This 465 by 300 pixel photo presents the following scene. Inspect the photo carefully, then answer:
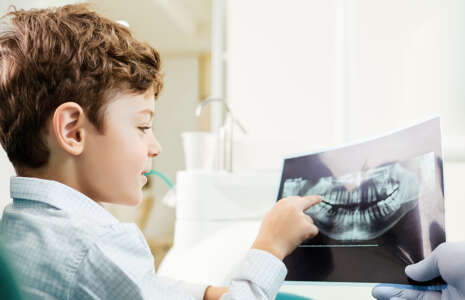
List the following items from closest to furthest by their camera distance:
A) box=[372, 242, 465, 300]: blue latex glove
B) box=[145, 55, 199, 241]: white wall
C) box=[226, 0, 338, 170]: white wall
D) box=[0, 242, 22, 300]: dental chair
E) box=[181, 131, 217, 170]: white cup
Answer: box=[0, 242, 22, 300]: dental chair
box=[372, 242, 465, 300]: blue latex glove
box=[181, 131, 217, 170]: white cup
box=[226, 0, 338, 170]: white wall
box=[145, 55, 199, 241]: white wall

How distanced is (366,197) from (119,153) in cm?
36

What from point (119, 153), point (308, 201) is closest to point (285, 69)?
point (308, 201)

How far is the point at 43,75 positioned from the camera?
45 centimetres

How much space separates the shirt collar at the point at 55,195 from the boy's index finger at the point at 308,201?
283 millimetres

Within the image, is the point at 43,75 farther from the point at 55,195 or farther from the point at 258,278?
the point at 258,278

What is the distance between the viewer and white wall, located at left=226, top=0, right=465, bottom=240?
3.99ft

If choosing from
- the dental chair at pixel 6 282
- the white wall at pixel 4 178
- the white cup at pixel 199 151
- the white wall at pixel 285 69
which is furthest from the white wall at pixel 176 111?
the dental chair at pixel 6 282

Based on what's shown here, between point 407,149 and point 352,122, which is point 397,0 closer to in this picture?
point 352,122

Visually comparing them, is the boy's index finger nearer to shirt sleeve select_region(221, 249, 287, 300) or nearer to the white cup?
shirt sleeve select_region(221, 249, 287, 300)

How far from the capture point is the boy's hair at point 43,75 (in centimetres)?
45

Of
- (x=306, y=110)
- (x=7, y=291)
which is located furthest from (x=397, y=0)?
(x=7, y=291)

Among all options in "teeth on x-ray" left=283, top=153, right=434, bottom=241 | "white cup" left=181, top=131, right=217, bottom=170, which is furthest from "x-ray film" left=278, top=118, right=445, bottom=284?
"white cup" left=181, top=131, right=217, bottom=170

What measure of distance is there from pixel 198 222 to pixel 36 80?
2.15 ft

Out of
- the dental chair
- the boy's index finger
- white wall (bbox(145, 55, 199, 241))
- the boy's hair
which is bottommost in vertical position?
white wall (bbox(145, 55, 199, 241))
